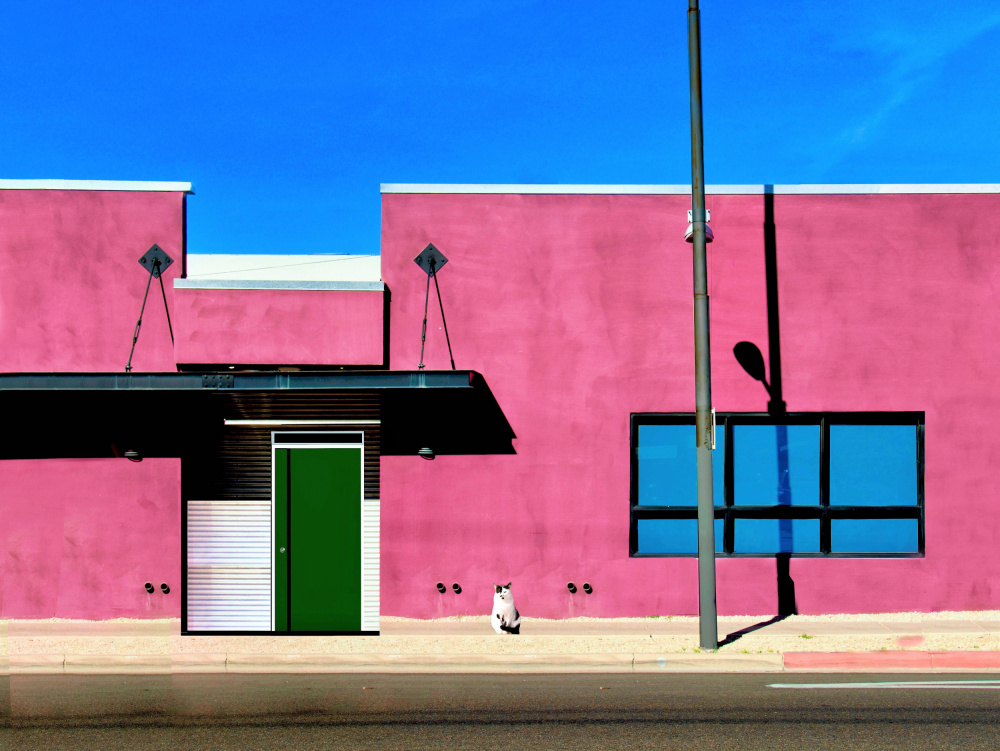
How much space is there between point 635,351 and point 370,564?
4.89 meters

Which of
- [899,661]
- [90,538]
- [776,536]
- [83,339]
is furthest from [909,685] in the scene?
[83,339]

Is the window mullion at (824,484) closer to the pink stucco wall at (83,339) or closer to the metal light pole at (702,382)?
the metal light pole at (702,382)

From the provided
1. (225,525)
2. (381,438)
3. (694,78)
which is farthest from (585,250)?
(225,525)

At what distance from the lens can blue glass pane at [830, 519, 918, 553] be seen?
1192cm

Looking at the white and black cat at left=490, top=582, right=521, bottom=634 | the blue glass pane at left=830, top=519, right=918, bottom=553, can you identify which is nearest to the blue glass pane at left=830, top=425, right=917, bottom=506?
the blue glass pane at left=830, top=519, right=918, bottom=553

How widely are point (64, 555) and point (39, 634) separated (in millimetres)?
1176

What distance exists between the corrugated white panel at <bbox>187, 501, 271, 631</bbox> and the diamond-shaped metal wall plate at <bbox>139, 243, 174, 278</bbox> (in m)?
3.37

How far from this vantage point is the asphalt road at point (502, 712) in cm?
676

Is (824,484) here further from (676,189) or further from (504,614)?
(504,614)

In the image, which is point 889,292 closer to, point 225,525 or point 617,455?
point 617,455

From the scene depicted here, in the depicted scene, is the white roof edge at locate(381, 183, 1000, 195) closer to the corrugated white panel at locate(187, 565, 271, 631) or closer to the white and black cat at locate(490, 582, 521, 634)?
the white and black cat at locate(490, 582, 521, 634)

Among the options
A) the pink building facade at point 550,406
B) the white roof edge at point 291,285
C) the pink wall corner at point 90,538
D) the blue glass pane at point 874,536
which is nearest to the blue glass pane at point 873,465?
the pink building facade at point 550,406

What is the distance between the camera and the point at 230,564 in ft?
39.8

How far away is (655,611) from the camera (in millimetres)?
11758
